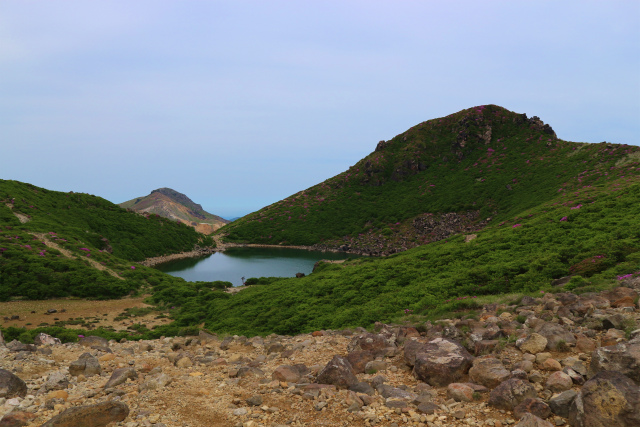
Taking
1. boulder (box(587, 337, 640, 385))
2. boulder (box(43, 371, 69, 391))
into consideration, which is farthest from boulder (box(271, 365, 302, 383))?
boulder (box(587, 337, 640, 385))

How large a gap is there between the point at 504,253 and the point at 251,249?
91.0 m

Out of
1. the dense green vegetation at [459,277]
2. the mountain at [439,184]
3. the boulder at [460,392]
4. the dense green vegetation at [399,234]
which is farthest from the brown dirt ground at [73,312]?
the mountain at [439,184]

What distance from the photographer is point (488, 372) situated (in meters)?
8.59

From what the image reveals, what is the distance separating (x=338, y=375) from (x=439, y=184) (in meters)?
122

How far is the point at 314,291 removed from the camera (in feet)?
102

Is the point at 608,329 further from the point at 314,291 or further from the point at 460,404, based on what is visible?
the point at 314,291

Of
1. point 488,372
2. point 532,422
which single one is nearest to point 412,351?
point 488,372

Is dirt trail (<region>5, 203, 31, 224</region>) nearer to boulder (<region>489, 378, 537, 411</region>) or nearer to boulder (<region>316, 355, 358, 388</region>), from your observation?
boulder (<region>316, 355, 358, 388</region>)

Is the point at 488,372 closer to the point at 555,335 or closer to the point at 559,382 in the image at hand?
the point at 559,382

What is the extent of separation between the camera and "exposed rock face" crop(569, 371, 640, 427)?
611cm

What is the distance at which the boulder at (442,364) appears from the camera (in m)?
9.12

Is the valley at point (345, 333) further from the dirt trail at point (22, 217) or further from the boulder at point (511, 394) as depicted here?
the dirt trail at point (22, 217)

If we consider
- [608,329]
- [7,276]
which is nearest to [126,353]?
[608,329]

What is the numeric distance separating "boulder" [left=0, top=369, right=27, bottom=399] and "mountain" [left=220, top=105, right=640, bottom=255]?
89.8m
